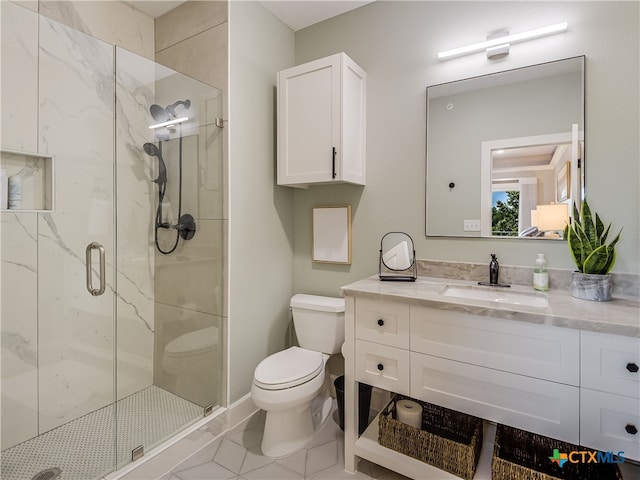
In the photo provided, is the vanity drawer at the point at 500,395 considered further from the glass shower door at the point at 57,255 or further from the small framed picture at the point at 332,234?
the glass shower door at the point at 57,255

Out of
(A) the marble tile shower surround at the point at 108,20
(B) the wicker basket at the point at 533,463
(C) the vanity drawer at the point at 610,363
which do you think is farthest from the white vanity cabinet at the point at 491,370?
(A) the marble tile shower surround at the point at 108,20

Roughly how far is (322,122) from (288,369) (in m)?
1.41

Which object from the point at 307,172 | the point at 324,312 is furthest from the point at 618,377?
the point at 307,172

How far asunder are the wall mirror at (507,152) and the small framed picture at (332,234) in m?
0.53

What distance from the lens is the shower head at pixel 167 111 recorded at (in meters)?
1.97

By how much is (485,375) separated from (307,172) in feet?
4.58

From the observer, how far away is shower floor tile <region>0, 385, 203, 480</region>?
1.52 m

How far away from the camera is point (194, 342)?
6.77 ft

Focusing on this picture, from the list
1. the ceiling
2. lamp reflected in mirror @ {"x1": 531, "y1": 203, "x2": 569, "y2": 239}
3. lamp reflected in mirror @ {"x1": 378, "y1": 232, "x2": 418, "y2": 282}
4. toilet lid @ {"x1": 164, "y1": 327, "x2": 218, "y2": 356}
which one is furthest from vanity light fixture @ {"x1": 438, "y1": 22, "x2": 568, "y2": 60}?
toilet lid @ {"x1": 164, "y1": 327, "x2": 218, "y2": 356}

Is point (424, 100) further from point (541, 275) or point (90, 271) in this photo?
point (90, 271)

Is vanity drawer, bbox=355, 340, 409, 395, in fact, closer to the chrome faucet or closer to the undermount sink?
the undermount sink

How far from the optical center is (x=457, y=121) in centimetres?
184

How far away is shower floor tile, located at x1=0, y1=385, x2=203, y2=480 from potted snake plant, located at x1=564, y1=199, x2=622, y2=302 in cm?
205

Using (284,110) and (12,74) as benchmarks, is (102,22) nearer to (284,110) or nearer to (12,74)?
(12,74)
